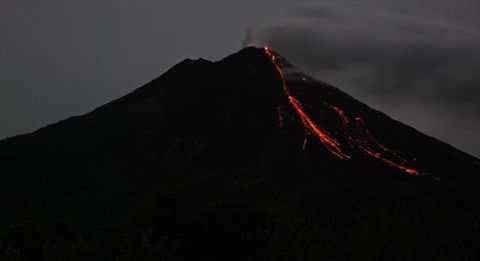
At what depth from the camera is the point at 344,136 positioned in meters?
139

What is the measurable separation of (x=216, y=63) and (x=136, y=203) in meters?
87.0

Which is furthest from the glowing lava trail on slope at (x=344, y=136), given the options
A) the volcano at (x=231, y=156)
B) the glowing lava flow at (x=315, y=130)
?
the volcano at (x=231, y=156)

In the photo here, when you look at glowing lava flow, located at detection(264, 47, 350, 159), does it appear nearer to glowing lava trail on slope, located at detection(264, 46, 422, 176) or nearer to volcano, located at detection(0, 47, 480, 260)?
glowing lava trail on slope, located at detection(264, 46, 422, 176)

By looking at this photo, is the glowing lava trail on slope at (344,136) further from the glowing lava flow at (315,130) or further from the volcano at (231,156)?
the volcano at (231,156)

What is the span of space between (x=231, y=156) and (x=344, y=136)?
24.9 metres

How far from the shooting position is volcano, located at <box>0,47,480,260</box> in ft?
343

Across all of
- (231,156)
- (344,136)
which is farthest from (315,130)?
(231,156)

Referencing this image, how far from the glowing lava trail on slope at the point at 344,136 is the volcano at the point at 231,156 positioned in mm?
359

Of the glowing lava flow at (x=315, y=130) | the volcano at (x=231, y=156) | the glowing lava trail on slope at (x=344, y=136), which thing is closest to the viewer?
the volcano at (x=231, y=156)

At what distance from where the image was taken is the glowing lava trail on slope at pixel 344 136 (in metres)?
A: 132

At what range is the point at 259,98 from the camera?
6206 inches

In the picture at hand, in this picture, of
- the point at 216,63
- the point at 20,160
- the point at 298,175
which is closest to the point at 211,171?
the point at 298,175

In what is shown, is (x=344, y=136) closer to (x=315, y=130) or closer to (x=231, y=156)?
(x=315, y=130)

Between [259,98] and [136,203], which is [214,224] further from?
[259,98]
